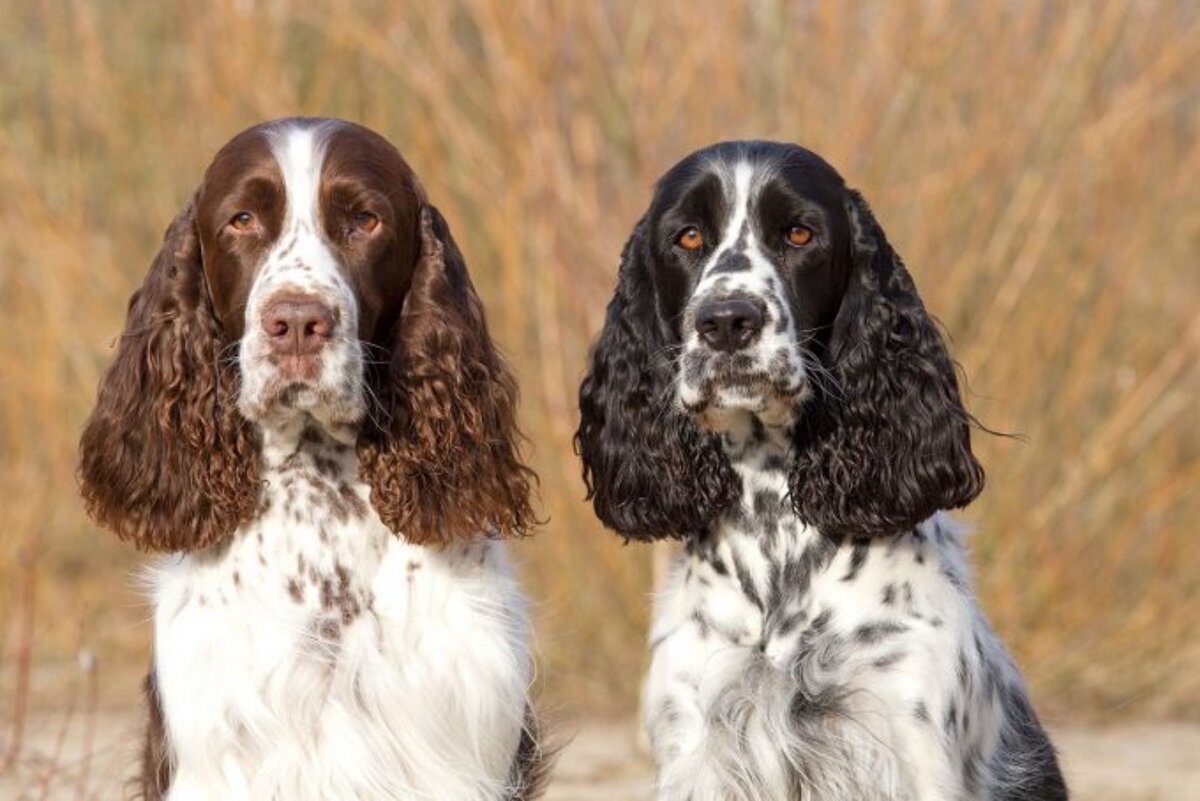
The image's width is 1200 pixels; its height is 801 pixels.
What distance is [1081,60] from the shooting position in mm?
9273

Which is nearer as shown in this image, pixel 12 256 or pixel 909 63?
pixel 909 63

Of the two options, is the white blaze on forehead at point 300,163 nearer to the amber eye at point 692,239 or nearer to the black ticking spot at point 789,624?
the amber eye at point 692,239

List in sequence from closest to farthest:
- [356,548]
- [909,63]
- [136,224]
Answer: [356,548] → [909,63] → [136,224]

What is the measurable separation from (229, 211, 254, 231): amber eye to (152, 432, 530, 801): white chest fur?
494 millimetres

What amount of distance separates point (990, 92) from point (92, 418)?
4.66m

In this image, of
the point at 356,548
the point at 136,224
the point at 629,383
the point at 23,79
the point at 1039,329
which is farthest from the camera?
the point at 23,79

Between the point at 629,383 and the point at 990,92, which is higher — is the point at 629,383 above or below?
below

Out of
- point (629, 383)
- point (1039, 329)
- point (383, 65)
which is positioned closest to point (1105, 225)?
point (1039, 329)

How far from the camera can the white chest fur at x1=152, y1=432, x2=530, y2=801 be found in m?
5.30

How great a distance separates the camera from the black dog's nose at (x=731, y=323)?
17.2ft

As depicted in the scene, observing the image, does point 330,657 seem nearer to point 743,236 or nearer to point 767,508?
point 767,508

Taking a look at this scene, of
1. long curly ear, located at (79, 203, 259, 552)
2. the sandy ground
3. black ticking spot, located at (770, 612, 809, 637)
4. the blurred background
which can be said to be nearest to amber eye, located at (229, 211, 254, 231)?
long curly ear, located at (79, 203, 259, 552)

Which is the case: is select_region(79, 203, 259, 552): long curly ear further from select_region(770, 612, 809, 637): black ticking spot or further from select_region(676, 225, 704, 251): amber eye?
select_region(770, 612, 809, 637): black ticking spot

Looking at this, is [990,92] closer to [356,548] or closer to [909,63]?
[909,63]
